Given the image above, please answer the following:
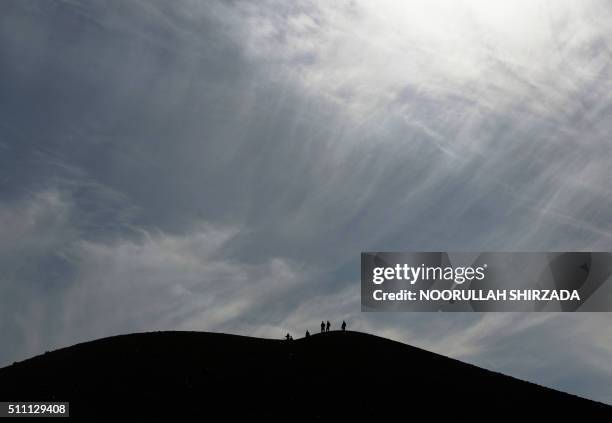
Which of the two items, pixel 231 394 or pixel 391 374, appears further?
pixel 391 374

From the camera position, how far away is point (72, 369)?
55.3 meters

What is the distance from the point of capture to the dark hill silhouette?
47.8 metres

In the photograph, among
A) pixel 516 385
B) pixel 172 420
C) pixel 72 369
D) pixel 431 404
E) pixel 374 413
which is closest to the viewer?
pixel 172 420

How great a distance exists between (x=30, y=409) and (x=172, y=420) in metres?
11.5

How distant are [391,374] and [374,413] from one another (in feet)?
29.6

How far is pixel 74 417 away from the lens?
44.9 metres

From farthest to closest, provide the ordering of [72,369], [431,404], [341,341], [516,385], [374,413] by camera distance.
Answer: [341,341]
[516,385]
[72,369]
[431,404]
[374,413]

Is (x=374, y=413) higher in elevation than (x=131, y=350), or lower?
lower

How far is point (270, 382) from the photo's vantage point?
172 ft

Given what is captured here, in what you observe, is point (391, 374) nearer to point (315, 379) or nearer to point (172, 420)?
point (315, 379)

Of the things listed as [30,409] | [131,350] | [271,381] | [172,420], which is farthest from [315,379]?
[30,409]

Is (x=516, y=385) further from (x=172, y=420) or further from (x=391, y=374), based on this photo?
(x=172, y=420)

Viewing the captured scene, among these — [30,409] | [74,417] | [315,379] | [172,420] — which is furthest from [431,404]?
[30,409]

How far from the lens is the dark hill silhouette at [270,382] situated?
4784 centimetres
